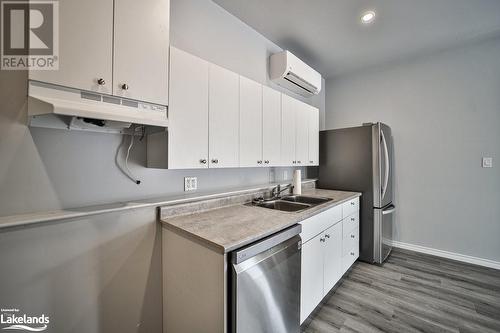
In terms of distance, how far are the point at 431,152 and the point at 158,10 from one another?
11.8 ft

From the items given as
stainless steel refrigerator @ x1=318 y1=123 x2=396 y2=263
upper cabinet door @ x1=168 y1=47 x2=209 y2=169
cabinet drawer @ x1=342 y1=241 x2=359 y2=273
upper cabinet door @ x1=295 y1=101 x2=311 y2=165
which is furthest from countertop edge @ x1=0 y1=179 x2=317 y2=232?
stainless steel refrigerator @ x1=318 y1=123 x2=396 y2=263

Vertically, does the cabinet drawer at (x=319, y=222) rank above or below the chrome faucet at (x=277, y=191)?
below

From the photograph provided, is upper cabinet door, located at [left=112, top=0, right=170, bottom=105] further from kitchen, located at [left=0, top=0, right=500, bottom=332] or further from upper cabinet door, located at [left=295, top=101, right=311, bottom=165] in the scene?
upper cabinet door, located at [left=295, top=101, right=311, bottom=165]

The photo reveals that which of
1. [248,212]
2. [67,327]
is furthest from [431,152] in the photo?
[67,327]

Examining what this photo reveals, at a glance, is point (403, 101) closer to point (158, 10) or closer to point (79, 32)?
point (158, 10)

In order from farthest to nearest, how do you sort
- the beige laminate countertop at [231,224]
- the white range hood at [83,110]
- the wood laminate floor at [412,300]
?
the wood laminate floor at [412,300] → the beige laminate countertop at [231,224] → the white range hood at [83,110]

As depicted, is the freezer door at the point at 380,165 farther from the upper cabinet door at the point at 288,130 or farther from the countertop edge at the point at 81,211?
the countertop edge at the point at 81,211

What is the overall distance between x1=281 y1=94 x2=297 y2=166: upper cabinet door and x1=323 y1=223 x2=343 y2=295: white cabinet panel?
0.87 metres

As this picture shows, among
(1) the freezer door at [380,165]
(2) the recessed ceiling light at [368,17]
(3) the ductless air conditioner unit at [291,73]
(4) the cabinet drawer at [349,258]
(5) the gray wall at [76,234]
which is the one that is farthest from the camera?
(1) the freezer door at [380,165]

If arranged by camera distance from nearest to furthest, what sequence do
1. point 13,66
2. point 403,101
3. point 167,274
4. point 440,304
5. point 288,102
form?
point 13,66, point 167,274, point 440,304, point 288,102, point 403,101

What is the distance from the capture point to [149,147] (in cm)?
149

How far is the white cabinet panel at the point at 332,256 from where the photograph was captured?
1.94m

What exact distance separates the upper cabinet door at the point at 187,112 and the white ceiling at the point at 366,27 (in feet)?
3.23

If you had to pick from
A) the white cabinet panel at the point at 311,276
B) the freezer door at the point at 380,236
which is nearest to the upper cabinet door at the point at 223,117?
the white cabinet panel at the point at 311,276
